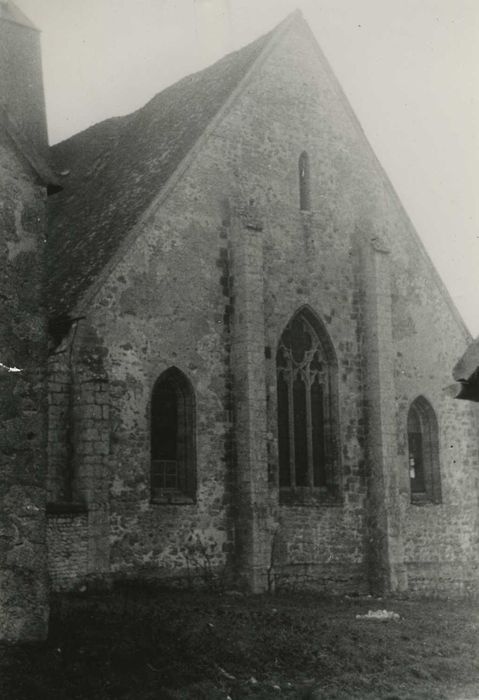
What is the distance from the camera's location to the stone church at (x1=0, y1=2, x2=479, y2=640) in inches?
658

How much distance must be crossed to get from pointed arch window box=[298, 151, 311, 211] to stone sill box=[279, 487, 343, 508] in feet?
20.7

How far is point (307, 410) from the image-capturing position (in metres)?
20.0

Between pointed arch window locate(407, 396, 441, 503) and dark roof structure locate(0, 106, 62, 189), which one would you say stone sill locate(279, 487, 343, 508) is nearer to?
pointed arch window locate(407, 396, 441, 503)

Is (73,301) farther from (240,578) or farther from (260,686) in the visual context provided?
(260,686)

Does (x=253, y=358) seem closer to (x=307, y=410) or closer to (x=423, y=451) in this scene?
(x=307, y=410)

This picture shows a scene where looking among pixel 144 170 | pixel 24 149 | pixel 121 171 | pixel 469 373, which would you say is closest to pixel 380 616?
pixel 469 373

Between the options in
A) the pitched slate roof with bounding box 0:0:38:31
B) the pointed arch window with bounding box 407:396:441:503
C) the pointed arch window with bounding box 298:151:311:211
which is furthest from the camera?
the pitched slate roof with bounding box 0:0:38:31

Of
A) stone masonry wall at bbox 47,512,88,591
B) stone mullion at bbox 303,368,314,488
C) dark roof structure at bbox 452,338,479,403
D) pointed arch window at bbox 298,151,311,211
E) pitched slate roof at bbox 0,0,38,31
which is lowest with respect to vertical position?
stone masonry wall at bbox 47,512,88,591

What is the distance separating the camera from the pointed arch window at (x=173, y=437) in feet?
58.1

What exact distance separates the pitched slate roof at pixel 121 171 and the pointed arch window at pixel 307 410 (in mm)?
4331

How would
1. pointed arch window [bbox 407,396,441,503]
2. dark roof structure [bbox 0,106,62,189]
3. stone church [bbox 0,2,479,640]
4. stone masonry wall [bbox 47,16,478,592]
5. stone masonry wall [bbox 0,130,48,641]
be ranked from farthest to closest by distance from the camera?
pointed arch window [bbox 407,396,441,503]
stone masonry wall [bbox 47,16,478,592]
stone church [bbox 0,2,479,640]
dark roof structure [bbox 0,106,62,189]
stone masonry wall [bbox 0,130,48,641]

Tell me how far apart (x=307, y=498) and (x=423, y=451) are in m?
3.89

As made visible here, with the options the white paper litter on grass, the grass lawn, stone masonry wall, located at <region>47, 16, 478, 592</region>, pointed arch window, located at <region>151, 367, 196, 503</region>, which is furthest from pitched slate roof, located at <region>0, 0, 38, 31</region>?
the white paper litter on grass

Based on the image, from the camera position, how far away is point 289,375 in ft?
65.3
